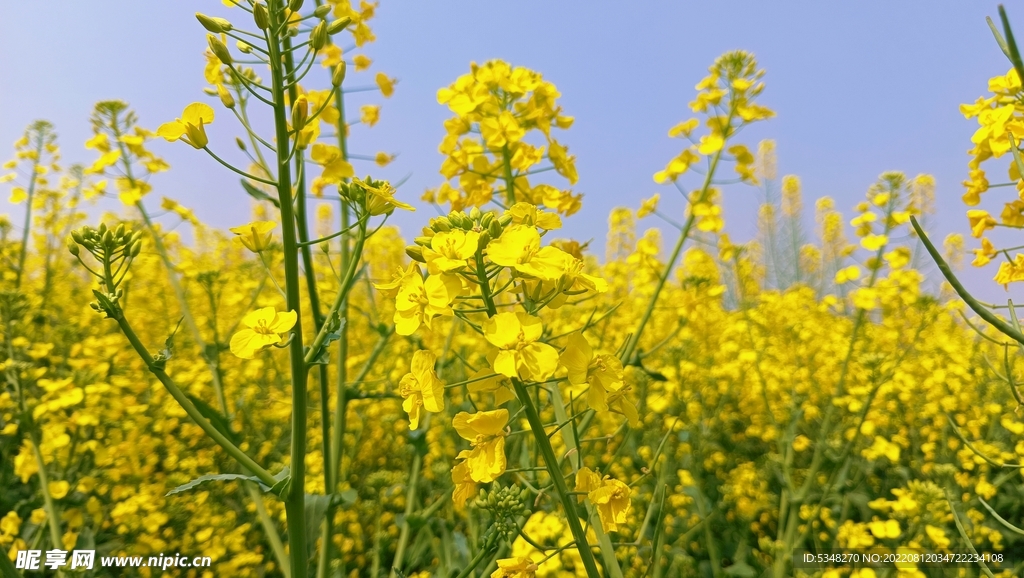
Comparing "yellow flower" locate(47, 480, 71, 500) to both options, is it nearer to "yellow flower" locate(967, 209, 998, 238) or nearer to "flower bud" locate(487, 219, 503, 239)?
"flower bud" locate(487, 219, 503, 239)

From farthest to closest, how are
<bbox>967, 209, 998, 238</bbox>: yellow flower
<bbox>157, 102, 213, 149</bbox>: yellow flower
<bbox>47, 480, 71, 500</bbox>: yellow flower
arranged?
<bbox>47, 480, 71, 500</bbox>: yellow flower, <bbox>967, 209, 998, 238</bbox>: yellow flower, <bbox>157, 102, 213, 149</bbox>: yellow flower

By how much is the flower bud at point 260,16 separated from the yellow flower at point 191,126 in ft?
0.67

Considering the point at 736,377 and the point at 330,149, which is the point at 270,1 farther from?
the point at 736,377

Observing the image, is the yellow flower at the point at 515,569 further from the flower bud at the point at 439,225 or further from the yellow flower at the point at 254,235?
the yellow flower at the point at 254,235

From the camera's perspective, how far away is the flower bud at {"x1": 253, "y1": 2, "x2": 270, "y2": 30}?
111 cm

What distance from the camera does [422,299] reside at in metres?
1.01

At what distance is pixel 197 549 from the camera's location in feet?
9.13

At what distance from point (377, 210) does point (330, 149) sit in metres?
0.62

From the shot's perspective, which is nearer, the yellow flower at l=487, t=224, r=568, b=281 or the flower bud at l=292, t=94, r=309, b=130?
the yellow flower at l=487, t=224, r=568, b=281

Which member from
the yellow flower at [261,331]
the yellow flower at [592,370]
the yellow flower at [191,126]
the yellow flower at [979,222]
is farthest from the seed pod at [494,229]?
the yellow flower at [979,222]

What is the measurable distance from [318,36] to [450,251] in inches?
22.9

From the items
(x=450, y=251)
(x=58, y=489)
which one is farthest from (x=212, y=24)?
(x=58, y=489)

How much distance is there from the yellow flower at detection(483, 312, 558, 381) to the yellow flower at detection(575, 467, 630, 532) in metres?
0.27

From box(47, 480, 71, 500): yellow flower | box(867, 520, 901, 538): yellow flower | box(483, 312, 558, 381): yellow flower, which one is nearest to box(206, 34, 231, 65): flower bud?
box(483, 312, 558, 381): yellow flower
